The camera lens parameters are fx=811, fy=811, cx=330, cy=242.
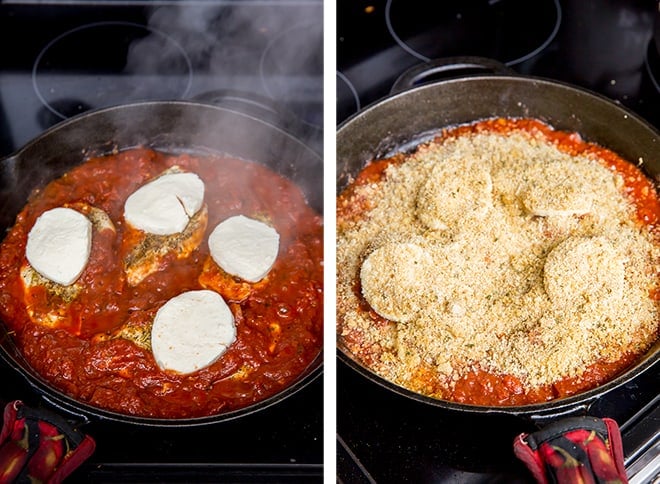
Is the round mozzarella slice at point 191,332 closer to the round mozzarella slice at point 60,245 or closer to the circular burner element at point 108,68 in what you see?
the round mozzarella slice at point 60,245

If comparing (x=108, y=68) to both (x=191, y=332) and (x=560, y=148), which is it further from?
(x=560, y=148)

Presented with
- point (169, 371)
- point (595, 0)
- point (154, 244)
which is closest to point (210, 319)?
point (169, 371)

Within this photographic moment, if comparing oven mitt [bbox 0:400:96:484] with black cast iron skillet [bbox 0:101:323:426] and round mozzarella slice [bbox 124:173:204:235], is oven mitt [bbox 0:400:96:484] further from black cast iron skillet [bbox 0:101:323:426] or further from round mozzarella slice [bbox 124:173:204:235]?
black cast iron skillet [bbox 0:101:323:426]

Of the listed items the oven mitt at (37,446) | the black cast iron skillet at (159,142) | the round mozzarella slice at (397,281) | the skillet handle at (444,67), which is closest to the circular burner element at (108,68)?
the black cast iron skillet at (159,142)

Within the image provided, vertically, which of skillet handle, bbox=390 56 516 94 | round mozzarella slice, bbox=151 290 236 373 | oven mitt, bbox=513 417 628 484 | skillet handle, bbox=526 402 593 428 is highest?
skillet handle, bbox=390 56 516 94

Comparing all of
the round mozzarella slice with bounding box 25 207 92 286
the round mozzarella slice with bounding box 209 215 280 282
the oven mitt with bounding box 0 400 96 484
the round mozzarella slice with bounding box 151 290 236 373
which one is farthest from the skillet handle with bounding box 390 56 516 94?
the oven mitt with bounding box 0 400 96 484

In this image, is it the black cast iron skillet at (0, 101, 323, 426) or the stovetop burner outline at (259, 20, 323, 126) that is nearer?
the black cast iron skillet at (0, 101, 323, 426)

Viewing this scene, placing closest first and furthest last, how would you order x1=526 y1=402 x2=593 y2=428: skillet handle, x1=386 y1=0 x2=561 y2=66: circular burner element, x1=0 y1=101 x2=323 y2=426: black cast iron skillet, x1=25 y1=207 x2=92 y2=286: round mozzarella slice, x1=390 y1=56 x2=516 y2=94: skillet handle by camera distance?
x1=526 y1=402 x2=593 y2=428: skillet handle → x1=25 y1=207 x2=92 y2=286: round mozzarella slice → x1=0 y1=101 x2=323 y2=426: black cast iron skillet → x1=390 y1=56 x2=516 y2=94: skillet handle → x1=386 y1=0 x2=561 y2=66: circular burner element

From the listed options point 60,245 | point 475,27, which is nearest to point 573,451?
point 60,245
